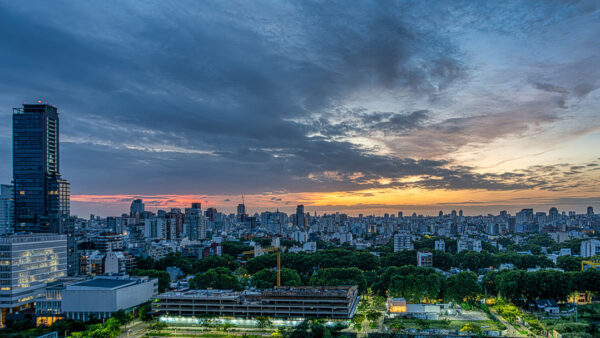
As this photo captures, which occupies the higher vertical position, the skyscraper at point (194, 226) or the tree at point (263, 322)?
the skyscraper at point (194, 226)

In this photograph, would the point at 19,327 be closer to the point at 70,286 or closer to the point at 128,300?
the point at 70,286

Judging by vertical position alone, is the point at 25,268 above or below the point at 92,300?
above

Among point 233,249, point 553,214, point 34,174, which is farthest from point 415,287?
point 553,214

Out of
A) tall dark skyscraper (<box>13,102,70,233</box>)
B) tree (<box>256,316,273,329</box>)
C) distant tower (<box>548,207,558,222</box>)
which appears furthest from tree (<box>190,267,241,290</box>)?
distant tower (<box>548,207,558,222</box>)

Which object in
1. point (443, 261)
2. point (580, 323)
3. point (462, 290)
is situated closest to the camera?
point (580, 323)

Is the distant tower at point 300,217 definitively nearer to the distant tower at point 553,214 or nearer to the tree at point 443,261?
the distant tower at point 553,214

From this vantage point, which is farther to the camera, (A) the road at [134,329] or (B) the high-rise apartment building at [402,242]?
(B) the high-rise apartment building at [402,242]

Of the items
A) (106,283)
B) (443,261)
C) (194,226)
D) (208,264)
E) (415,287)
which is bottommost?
(443,261)

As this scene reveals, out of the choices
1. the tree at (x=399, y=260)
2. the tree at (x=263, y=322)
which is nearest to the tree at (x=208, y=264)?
the tree at (x=399, y=260)

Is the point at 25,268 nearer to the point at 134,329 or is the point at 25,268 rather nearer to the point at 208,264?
the point at 134,329
